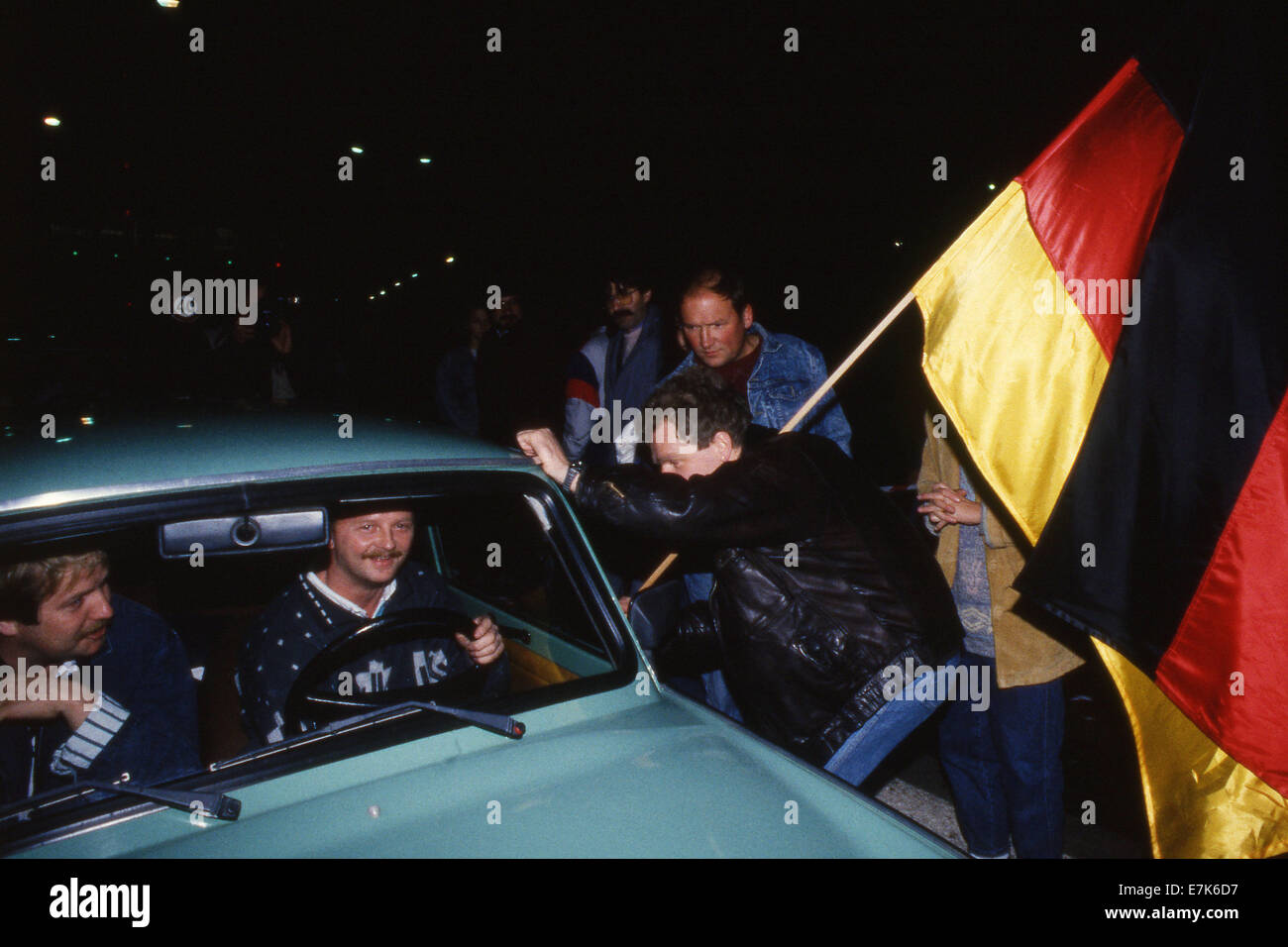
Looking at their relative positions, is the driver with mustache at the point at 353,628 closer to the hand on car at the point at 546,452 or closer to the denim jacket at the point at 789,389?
the hand on car at the point at 546,452

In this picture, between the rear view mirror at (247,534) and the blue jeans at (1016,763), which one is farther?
the blue jeans at (1016,763)

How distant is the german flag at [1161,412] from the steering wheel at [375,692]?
1705mm

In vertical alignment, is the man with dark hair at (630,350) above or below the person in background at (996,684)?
above

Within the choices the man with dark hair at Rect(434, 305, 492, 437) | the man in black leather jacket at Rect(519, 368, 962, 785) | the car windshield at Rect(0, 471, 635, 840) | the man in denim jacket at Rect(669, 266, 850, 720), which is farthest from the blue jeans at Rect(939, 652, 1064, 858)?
the man with dark hair at Rect(434, 305, 492, 437)

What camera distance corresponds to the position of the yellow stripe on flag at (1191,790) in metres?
1.88

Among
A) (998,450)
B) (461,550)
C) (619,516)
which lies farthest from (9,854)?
(998,450)

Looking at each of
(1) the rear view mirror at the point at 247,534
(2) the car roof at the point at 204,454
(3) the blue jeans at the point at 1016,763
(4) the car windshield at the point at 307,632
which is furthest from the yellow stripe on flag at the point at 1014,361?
(1) the rear view mirror at the point at 247,534

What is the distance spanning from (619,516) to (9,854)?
1.45 meters

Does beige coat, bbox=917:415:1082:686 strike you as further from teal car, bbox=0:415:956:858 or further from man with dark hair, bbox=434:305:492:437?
man with dark hair, bbox=434:305:492:437

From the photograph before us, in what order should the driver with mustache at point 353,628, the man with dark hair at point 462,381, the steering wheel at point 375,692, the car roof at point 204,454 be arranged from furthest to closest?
1. the man with dark hair at point 462,381
2. the driver with mustache at point 353,628
3. the steering wheel at point 375,692
4. the car roof at point 204,454

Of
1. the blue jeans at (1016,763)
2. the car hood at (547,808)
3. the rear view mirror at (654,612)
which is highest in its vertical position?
the rear view mirror at (654,612)

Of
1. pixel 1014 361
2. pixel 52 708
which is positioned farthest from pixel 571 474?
pixel 1014 361

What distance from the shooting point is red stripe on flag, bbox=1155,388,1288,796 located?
1854 mm

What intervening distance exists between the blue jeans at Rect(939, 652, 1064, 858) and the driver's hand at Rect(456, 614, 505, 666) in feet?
6.30
